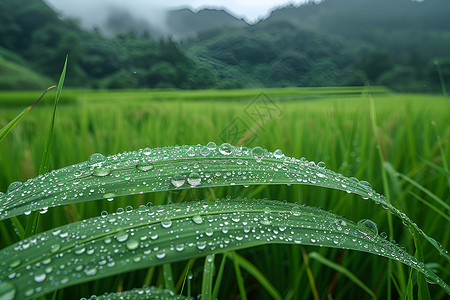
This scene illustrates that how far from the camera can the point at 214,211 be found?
27 centimetres

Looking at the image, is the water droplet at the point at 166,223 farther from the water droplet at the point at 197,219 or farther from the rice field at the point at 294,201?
the rice field at the point at 294,201

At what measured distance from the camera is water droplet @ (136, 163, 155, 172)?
0.30 m

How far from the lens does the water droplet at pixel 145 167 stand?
11.8 inches

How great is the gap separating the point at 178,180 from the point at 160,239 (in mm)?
72

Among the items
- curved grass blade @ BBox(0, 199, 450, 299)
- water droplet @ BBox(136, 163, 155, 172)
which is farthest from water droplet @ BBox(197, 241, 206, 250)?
water droplet @ BBox(136, 163, 155, 172)

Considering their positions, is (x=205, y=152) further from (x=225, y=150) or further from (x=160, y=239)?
(x=160, y=239)

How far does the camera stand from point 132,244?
0.73 feet

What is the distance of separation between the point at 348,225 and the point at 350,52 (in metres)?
0.67

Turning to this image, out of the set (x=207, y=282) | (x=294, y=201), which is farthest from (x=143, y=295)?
(x=294, y=201)

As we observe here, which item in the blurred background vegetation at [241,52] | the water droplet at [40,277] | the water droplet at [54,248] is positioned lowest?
the water droplet at [40,277]

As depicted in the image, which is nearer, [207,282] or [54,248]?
[54,248]

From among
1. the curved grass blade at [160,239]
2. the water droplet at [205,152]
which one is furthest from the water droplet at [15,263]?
the water droplet at [205,152]

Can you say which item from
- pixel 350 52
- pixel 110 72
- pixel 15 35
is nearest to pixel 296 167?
pixel 350 52

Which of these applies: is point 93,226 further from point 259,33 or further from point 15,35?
point 15,35
